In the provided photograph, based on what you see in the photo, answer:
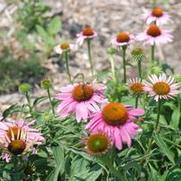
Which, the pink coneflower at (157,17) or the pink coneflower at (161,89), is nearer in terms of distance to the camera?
the pink coneflower at (161,89)

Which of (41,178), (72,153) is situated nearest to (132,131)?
(72,153)

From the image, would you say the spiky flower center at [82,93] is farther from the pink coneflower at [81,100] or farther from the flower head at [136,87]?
the flower head at [136,87]

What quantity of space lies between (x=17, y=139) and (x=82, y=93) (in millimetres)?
249

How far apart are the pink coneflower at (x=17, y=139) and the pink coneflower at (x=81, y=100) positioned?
0.12 meters

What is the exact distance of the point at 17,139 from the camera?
1.75 metres

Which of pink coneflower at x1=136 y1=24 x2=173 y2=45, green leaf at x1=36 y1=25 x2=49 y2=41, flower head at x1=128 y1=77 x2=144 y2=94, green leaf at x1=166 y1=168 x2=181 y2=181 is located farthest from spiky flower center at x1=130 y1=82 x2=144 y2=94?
green leaf at x1=36 y1=25 x2=49 y2=41

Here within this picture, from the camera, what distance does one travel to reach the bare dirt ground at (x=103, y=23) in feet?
12.9

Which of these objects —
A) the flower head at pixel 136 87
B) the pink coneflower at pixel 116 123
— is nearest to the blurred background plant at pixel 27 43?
the flower head at pixel 136 87

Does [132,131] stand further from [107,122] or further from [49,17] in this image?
[49,17]

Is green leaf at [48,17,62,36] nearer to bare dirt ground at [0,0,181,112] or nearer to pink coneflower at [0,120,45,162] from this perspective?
bare dirt ground at [0,0,181,112]

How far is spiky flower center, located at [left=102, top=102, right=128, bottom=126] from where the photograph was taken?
157 centimetres

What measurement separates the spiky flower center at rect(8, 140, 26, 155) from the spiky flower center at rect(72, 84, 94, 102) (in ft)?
0.75

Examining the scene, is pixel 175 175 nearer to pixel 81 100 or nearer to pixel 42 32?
pixel 81 100

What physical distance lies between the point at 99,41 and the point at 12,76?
77cm
